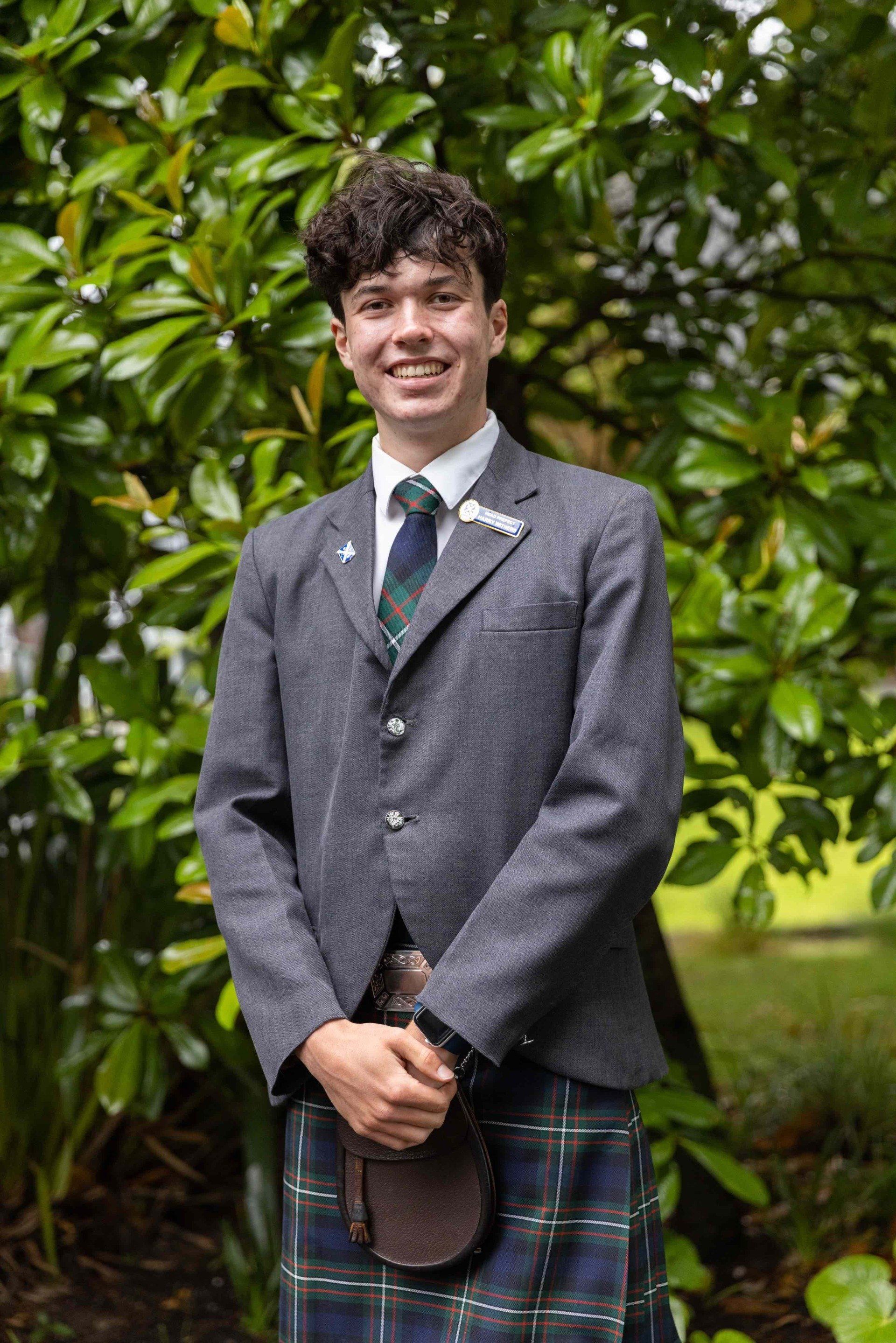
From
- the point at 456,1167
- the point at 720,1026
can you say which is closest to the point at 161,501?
the point at 456,1167

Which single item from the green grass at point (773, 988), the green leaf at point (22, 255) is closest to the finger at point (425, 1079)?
the green leaf at point (22, 255)

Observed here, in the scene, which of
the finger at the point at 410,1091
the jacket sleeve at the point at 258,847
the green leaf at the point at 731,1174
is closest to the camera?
the finger at the point at 410,1091

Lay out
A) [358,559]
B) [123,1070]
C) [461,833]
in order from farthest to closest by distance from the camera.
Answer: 1. [123,1070]
2. [358,559]
3. [461,833]

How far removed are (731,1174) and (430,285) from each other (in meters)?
1.49

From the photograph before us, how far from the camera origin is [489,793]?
1.32 m

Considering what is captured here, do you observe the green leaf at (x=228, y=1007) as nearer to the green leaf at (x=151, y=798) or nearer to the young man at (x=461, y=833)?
the green leaf at (x=151, y=798)

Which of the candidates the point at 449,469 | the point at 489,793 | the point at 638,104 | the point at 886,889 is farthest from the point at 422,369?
the point at 886,889

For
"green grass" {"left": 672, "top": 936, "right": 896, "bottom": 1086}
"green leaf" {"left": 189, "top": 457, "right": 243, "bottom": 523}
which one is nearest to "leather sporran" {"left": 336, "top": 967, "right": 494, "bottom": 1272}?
"green leaf" {"left": 189, "top": 457, "right": 243, "bottom": 523}

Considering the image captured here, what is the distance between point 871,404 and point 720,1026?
255 cm

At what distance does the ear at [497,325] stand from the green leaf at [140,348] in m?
0.53

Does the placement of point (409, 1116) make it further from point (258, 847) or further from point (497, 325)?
point (497, 325)

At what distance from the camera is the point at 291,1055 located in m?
1.33


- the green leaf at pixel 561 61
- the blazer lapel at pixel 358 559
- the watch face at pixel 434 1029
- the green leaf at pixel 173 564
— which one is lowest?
the watch face at pixel 434 1029

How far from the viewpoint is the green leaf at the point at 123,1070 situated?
85.5 inches
